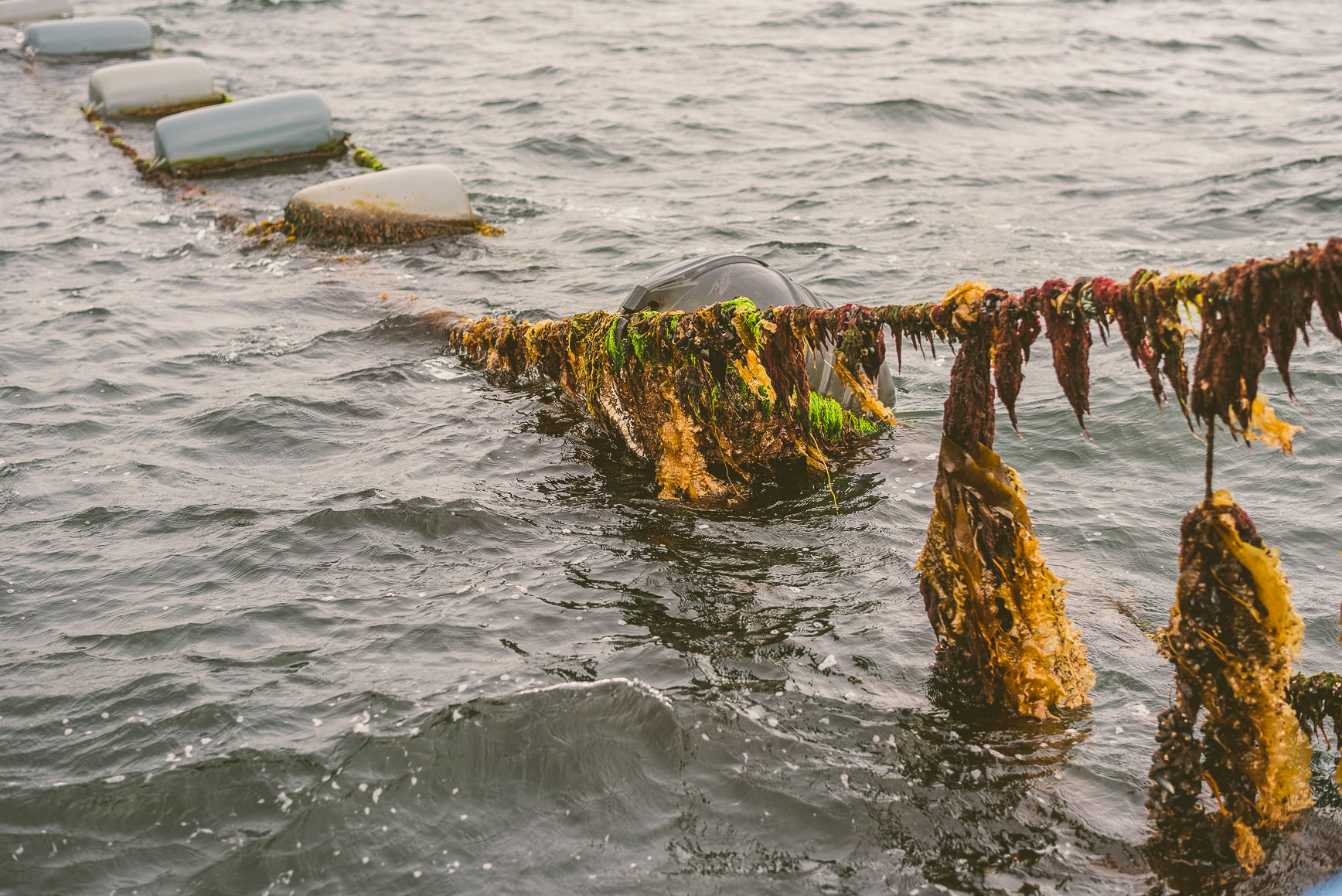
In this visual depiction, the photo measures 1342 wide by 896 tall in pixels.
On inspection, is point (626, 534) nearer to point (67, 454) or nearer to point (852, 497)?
point (852, 497)

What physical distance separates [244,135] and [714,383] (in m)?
11.0

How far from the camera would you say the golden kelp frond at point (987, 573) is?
3.85 meters

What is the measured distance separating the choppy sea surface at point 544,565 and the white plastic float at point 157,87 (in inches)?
126

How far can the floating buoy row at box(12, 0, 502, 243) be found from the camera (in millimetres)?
11461

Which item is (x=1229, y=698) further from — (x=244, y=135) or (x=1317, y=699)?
(x=244, y=135)

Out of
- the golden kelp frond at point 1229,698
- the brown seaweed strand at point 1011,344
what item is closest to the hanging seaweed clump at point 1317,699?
the golden kelp frond at point 1229,698

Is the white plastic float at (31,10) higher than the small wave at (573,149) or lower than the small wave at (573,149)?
higher

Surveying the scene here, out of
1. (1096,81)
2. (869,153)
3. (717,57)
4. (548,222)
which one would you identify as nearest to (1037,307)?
(548,222)

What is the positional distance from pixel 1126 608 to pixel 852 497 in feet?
5.38

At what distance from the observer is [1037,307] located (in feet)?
11.6

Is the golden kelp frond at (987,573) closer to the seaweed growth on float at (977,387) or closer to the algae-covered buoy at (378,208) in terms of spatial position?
the seaweed growth on float at (977,387)

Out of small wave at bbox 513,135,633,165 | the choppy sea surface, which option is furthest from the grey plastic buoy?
small wave at bbox 513,135,633,165

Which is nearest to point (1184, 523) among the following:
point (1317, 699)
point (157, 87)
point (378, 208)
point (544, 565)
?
point (1317, 699)

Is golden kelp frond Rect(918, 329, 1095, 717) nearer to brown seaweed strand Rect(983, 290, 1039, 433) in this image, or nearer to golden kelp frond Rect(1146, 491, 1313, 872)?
brown seaweed strand Rect(983, 290, 1039, 433)
